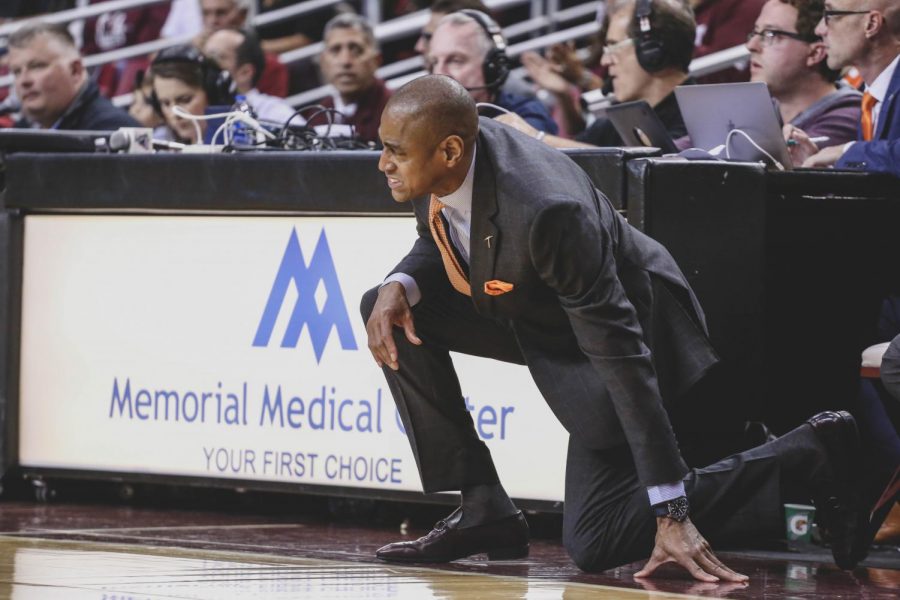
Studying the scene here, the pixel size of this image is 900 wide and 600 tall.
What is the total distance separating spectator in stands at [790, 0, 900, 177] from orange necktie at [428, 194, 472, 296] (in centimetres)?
116

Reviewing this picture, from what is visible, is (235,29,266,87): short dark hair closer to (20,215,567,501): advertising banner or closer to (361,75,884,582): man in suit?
(20,215,567,501): advertising banner

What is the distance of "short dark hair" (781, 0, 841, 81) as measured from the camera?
4832 mm

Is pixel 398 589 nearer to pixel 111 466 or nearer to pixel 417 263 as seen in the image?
pixel 417 263

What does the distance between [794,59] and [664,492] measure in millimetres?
2165

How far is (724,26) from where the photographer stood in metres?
6.86

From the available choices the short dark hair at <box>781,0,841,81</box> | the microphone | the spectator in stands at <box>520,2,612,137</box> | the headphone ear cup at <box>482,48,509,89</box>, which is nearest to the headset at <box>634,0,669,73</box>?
the short dark hair at <box>781,0,841,81</box>

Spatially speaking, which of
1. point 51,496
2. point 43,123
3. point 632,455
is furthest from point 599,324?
point 43,123

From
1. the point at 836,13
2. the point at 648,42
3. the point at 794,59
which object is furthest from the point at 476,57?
the point at 836,13

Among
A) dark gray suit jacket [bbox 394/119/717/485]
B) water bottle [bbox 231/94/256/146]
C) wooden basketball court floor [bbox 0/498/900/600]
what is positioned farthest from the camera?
water bottle [bbox 231/94/256/146]

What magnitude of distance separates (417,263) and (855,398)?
1317 millimetres

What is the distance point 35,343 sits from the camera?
4664mm

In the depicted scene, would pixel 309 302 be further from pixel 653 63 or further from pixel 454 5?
pixel 454 5

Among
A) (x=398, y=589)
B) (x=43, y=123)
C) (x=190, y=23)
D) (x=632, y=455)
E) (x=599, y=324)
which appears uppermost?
(x=190, y=23)

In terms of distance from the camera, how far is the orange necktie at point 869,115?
167 inches
